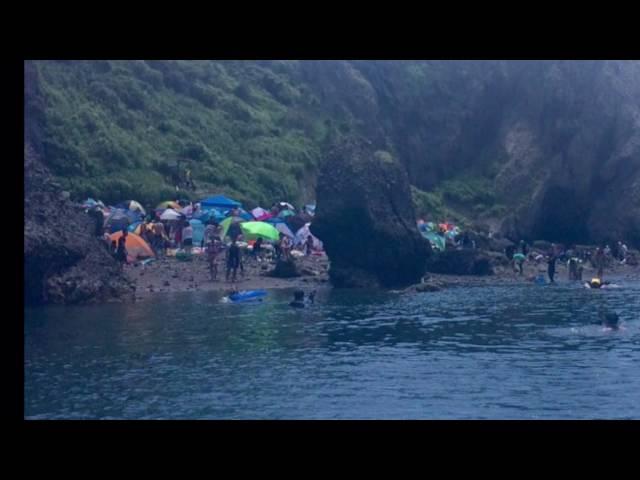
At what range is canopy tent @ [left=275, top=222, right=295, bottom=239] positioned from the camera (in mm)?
56531

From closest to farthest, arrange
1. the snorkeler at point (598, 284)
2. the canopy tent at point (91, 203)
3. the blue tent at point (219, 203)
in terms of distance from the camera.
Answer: the snorkeler at point (598, 284) < the canopy tent at point (91, 203) < the blue tent at point (219, 203)

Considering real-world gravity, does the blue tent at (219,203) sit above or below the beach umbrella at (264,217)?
above

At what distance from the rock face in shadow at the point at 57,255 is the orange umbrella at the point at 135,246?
7809 mm

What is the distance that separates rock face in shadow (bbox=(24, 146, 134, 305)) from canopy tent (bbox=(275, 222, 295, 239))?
16345 mm

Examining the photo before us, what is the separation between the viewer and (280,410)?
23516 mm

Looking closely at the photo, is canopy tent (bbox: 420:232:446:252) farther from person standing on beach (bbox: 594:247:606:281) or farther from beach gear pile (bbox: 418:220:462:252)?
person standing on beach (bbox: 594:247:606:281)

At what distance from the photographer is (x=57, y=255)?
39188 mm

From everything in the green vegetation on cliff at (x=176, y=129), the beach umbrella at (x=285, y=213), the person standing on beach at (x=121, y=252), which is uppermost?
the green vegetation on cliff at (x=176, y=129)

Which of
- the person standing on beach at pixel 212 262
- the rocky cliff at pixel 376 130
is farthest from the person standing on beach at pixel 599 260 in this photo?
the person standing on beach at pixel 212 262

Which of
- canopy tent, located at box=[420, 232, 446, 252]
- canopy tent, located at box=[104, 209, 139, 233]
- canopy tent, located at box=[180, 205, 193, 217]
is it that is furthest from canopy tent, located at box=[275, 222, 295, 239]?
canopy tent, located at box=[104, 209, 139, 233]

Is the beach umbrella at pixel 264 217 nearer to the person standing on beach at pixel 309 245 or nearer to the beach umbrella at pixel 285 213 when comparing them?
the beach umbrella at pixel 285 213

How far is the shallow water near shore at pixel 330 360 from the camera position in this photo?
2405cm
